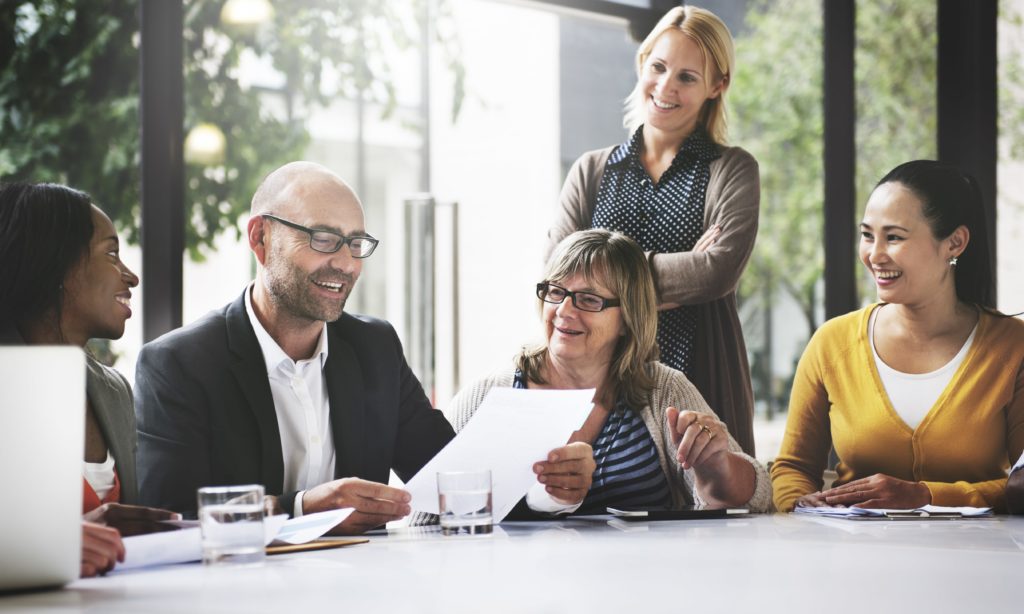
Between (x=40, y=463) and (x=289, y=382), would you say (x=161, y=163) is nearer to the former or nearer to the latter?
(x=289, y=382)

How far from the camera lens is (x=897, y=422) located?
2492 mm

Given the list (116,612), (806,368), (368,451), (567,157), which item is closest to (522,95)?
(567,157)

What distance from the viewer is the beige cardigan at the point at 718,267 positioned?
2.81 meters

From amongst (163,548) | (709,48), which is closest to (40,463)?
(163,548)

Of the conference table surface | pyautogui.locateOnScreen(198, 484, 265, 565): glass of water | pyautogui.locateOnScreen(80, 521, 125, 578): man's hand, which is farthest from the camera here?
pyautogui.locateOnScreen(198, 484, 265, 565): glass of water

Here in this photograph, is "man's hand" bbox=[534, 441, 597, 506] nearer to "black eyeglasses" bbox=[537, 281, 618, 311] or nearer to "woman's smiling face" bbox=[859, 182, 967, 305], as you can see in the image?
"black eyeglasses" bbox=[537, 281, 618, 311]

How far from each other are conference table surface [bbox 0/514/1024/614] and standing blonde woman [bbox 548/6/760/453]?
1156 mm

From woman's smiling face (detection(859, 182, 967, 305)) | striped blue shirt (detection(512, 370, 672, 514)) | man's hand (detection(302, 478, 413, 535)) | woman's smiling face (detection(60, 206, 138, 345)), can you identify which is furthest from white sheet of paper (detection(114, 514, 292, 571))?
woman's smiling face (detection(859, 182, 967, 305))

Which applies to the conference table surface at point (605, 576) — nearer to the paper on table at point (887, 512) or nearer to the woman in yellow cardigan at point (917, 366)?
the paper on table at point (887, 512)

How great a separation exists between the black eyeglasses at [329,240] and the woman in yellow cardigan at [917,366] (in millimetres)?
1066

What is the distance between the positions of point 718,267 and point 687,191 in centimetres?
27

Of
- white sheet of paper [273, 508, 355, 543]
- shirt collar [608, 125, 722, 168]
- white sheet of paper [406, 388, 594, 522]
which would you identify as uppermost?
shirt collar [608, 125, 722, 168]

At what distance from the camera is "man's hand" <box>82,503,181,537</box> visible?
1.54m

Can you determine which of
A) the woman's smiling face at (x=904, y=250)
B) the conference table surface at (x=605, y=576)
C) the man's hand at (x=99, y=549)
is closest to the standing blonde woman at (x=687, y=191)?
the woman's smiling face at (x=904, y=250)
